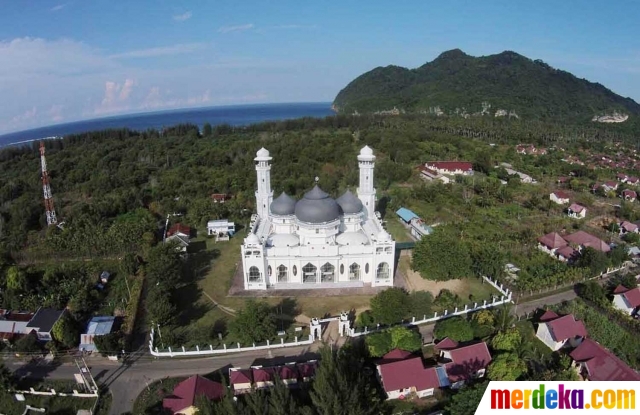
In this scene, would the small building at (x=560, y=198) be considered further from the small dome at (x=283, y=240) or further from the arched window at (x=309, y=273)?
the small dome at (x=283, y=240)

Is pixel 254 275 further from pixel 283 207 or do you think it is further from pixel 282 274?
pixel 283 207

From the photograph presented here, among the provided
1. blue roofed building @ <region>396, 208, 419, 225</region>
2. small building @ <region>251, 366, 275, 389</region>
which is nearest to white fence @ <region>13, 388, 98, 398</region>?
small building @ <region>251, 366, 275, 389</region>

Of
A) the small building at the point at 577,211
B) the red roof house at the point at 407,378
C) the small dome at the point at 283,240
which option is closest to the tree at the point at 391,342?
the red roof house at the point at 407,378

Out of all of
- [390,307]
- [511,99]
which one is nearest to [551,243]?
[390,307]

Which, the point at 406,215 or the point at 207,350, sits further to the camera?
the point at 406,215

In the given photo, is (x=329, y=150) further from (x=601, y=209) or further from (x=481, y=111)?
(x=481, y=111)

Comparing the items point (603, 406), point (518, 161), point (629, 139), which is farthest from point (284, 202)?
point (629, 139)

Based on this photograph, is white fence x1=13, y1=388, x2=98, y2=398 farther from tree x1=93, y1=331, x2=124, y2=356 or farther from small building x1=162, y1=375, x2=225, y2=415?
small building x1=162, y1=375, x2=225, y2=415
